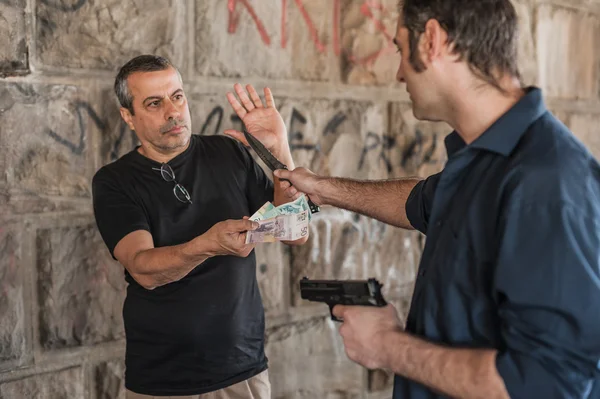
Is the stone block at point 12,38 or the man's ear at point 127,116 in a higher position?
the stone block at point 12,38

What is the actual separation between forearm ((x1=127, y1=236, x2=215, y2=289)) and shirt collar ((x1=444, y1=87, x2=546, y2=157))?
93cm

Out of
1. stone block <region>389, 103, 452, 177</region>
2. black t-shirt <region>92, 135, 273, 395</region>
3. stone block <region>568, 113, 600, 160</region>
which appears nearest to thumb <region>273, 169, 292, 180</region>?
black t-shirt <region>92, 135, 273, 395</region>

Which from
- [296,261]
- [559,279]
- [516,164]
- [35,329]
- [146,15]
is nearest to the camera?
[559,279]

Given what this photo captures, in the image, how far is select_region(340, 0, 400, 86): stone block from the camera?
3170mm

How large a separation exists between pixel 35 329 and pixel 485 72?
5.84 ft

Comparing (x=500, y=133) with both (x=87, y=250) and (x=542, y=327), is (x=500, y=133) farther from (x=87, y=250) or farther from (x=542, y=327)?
(x=87, y=250)

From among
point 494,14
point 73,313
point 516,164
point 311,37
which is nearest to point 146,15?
point 311,37

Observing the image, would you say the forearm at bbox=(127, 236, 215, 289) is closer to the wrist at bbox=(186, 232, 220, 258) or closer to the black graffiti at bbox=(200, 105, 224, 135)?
the wrist at bbox=(186, 232, 220, 258)

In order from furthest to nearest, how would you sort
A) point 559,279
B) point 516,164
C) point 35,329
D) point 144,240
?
point 35,329 → point 144,240 → point 516,164 → point 559,279

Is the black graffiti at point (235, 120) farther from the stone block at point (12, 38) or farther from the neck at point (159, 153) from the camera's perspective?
the stone block at point (12, 38)

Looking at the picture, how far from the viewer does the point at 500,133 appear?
1.29 metres

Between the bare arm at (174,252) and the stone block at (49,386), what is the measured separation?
60 cm

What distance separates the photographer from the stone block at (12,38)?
221 cm

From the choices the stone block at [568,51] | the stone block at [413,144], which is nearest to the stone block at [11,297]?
the stone block at [413,144]
